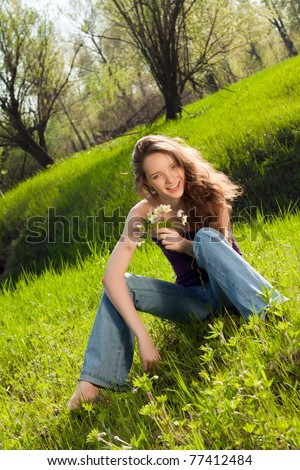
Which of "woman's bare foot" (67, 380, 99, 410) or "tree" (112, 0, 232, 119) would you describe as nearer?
"woman's bare foot" (67, 380, 99, 410)

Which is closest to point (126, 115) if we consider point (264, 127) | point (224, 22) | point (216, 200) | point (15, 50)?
point (224, 22)

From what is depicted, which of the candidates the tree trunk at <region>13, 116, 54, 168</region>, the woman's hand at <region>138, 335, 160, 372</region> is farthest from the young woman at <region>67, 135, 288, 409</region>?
the tree trunk at <region>13, 116, 54, 168</region>

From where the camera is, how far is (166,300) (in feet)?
10.5

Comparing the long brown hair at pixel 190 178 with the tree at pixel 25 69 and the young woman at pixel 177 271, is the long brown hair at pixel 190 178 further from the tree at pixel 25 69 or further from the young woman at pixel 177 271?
the tree at pixel 25 69

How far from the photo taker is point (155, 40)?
31.9 ft

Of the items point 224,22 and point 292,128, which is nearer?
point 292,128

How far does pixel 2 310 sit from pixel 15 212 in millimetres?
4454

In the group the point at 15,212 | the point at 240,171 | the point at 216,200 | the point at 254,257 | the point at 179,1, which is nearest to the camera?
the point at 216,200

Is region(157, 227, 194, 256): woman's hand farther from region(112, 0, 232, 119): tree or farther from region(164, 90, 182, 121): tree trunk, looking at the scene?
region(164, 90, 182, 121): tree trunk

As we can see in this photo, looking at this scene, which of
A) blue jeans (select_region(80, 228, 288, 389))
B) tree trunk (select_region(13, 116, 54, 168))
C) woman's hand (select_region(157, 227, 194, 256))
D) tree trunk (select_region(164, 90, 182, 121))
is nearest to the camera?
blue jeans (select_region(80, 228, 288, 389))

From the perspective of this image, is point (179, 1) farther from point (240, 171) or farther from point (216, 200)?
point (216, 200)

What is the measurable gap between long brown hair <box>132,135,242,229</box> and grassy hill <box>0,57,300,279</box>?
7.14ft

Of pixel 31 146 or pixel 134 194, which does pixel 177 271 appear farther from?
pixel 31 146

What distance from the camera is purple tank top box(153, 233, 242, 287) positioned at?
10.9ft
